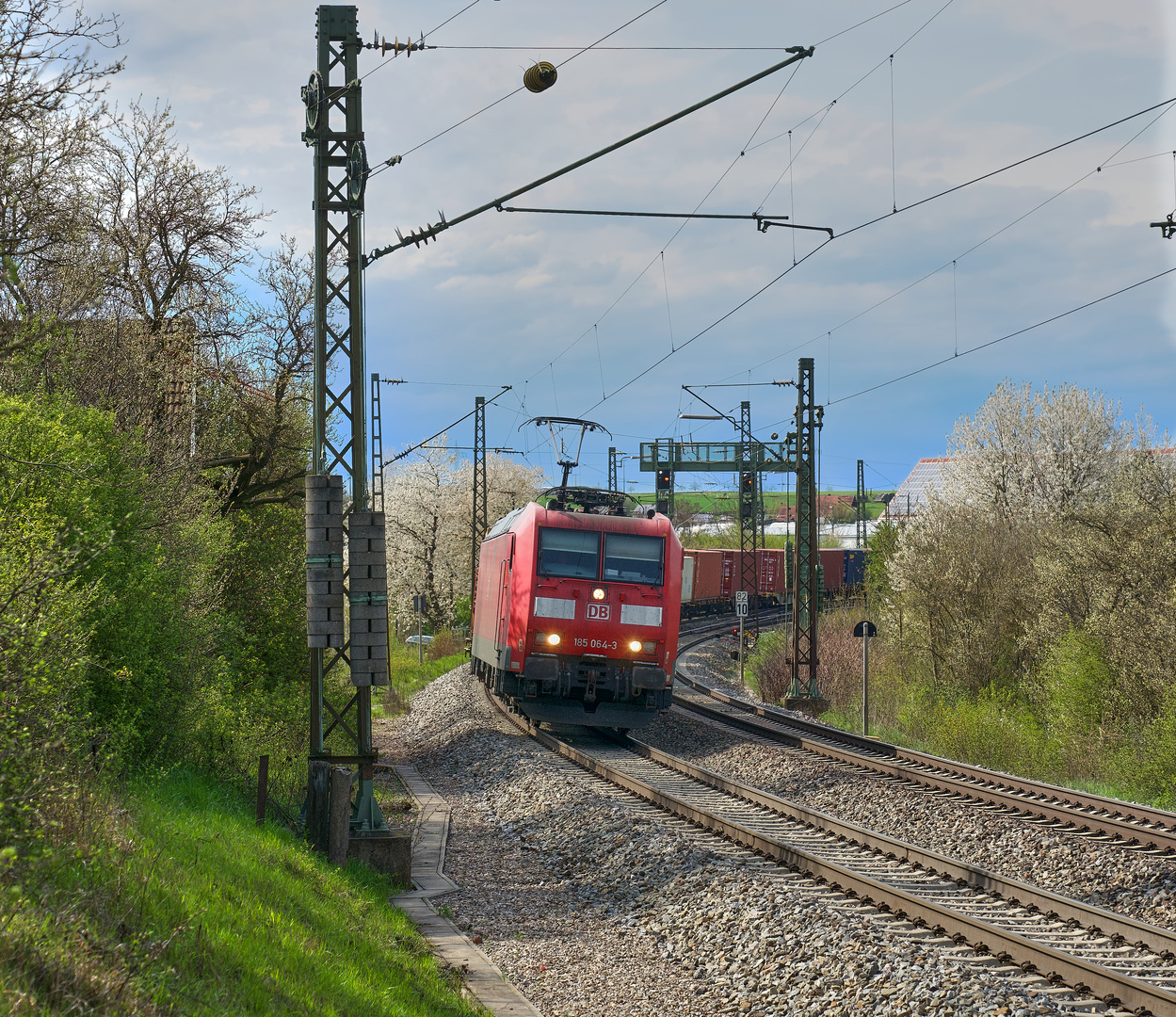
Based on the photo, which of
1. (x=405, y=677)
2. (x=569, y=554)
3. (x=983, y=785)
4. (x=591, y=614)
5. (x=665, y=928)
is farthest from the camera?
(x=405, y=677)

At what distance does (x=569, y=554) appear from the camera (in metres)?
17.2

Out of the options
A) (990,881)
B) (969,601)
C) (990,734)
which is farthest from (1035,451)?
(990,881)

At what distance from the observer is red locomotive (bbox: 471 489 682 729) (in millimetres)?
16969

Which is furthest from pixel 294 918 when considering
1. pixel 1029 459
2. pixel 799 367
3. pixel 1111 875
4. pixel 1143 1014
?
pixel 1029 459

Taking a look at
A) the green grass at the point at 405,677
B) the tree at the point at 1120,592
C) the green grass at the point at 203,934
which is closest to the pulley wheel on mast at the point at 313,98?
the green grass at the point at 203,934

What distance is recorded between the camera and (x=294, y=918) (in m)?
7.04

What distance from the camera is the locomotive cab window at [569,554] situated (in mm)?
17109

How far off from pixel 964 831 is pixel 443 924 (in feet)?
20.2

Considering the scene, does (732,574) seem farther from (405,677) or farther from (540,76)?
(540,76)

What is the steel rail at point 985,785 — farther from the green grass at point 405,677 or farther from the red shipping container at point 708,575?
the red shipping container at point 708,575

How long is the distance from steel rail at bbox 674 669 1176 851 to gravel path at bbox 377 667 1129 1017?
12.8 feet

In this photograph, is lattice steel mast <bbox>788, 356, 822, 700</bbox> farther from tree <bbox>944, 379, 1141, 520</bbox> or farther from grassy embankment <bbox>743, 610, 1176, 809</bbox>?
tree <bbox>944, 379, 1141, 520</bbox>

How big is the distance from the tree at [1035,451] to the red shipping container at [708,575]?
657 inches

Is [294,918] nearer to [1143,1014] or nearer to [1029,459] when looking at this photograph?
[1143,1014]
